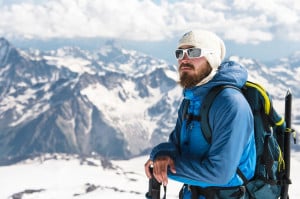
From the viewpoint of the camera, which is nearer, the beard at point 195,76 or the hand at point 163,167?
the hand at point 163,167

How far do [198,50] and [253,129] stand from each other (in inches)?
60.5

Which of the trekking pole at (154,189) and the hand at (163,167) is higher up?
the hand at (163,167)

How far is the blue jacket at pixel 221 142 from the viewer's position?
617cm

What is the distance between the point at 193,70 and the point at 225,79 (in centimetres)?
63

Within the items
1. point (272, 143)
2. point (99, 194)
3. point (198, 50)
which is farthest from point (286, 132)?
point (99, 194)

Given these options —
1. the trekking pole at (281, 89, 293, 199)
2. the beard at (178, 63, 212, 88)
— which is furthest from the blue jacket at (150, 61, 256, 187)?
the trekking pole at (281, 89, 293, 199)

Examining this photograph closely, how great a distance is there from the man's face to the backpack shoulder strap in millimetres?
435

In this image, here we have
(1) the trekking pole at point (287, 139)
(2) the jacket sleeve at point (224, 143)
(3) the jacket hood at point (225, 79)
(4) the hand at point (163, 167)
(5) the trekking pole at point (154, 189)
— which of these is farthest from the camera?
(1) the trekking pole at point (287, 139)

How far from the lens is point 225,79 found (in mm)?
6664

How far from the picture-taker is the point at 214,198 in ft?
22.3

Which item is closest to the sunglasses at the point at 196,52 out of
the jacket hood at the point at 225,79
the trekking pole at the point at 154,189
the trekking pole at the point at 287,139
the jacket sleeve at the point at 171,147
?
the jacket hood at the point at 225,79

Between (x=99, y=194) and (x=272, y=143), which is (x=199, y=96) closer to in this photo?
(x=272, y=143)

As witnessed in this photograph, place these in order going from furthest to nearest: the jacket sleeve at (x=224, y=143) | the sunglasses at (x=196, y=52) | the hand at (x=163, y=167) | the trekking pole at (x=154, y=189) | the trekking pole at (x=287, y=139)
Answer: the trekking pole at (x=287, y=139) < the sunglasses at (x=196, y=52) < the trekking pole at (x=154, y=189) < the hand at (x=163, y=167) < the jacket sleeve at (x=224, y=143)

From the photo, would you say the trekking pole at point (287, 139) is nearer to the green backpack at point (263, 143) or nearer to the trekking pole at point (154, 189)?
the green backpack at point (263, 143)
